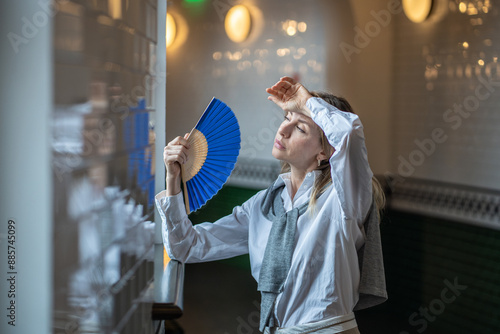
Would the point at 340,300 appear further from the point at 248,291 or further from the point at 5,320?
the point at 248,291

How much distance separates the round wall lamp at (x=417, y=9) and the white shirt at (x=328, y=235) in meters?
1.93

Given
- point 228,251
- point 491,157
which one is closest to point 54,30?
point 228,251

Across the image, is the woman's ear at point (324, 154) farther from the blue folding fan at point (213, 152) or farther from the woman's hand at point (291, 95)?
the blue folding fan at point (213, 152)

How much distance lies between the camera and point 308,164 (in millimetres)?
→ 1820

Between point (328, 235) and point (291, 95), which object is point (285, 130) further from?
point (328, 235)

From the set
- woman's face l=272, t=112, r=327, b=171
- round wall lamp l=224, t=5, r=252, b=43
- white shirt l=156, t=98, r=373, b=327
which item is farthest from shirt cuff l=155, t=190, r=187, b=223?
round wall lamp l=224, t=5, r=252, b=43

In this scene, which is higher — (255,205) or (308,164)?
(308,164)

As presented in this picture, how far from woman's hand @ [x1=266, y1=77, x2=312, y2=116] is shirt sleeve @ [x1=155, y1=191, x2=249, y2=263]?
16.7 inches

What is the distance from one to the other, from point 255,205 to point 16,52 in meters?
1.35

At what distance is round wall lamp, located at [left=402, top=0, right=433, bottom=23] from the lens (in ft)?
10.5

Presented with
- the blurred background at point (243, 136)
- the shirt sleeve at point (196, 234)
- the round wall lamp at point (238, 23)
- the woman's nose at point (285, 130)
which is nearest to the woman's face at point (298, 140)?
the woman's nose at point (285, 130)

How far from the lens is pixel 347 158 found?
153 cm

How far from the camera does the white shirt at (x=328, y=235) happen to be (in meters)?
1.55

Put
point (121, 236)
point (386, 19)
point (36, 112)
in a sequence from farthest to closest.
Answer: point (386, 19) < point (121, 236) < point (36, 112)
